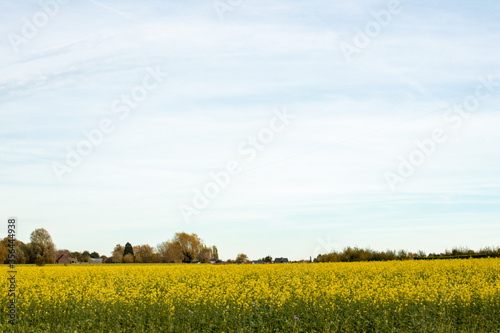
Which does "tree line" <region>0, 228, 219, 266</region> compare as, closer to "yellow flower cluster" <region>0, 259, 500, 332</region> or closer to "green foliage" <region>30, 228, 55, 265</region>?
"green foliage" <region>30, 228, 55, 265</region>

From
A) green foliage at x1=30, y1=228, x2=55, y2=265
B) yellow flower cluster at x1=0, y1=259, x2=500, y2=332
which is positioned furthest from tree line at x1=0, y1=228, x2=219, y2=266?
yellow flower cluster at x1=0, y1=259, x2=500, y2=332

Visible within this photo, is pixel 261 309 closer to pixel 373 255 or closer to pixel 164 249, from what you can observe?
pixel 373 255

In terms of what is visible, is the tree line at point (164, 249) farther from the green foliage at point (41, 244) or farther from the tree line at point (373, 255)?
the tree line at point (373, 255)

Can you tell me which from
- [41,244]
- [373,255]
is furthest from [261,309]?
[41,244]

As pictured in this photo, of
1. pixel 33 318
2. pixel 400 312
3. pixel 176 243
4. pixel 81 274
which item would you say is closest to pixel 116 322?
pixel 33 318

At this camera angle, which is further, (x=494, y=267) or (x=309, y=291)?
(x=494, y=267)

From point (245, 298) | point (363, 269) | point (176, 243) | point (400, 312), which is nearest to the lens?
point (400, 312)

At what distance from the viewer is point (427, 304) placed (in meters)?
13.1

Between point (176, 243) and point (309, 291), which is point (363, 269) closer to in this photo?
point (309, 291)

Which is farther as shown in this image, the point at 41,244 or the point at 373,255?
→ the point at 41,244

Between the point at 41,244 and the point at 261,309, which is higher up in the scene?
the point at 41,244

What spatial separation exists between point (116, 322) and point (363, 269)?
43.9ft

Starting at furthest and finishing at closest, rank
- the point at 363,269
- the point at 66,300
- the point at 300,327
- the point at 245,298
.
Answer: the point at 363,269 < the point at 66,300 < the point at 245,298 < the point at 300,327

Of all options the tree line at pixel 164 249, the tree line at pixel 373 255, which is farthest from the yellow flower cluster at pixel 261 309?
the tree line at pixel 164 249
